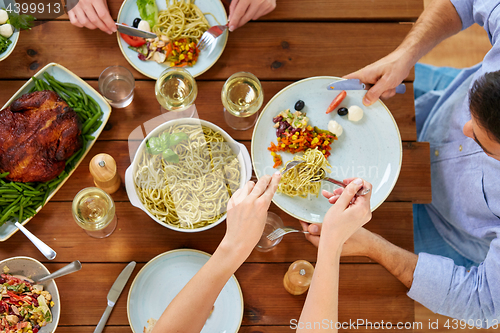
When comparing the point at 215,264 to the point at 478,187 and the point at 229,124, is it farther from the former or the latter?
the point at 478,187

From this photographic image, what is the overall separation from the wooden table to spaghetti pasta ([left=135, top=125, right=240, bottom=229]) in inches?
5.6

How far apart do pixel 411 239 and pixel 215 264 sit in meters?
1.08

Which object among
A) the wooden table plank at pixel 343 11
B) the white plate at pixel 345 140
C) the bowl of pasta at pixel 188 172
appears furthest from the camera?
the wooden table plank at pixel 343 11

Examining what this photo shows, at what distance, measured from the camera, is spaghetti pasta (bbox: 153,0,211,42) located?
5.81 ft

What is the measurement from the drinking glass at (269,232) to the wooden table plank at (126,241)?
0.03 meters

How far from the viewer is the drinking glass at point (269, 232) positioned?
1.73 meters

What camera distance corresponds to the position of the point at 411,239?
184cm

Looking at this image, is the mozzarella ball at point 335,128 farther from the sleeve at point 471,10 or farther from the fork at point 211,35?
the sleeve at point 471,10

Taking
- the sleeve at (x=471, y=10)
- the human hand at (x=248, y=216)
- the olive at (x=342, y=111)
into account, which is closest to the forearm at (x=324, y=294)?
the human hand at (x=248, y=216)

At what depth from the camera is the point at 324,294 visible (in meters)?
1.29

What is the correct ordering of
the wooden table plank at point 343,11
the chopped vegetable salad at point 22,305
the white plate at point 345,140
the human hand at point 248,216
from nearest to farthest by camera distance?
the human hand at point 248,216, the chopped vegetable salad at point 22,305, the white plate at point 345,140, the wooden table plank at point 343,11

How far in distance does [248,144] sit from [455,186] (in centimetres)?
118

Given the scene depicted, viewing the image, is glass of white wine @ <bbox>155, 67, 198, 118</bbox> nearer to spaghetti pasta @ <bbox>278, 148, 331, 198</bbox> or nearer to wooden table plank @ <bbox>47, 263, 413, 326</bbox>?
spaghetti pasta @ <bbox>278, 148, 331, 198</bbox>

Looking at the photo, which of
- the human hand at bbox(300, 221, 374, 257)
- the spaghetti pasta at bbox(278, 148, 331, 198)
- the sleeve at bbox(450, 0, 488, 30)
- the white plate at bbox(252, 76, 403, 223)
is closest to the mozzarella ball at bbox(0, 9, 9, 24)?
the white plate at bbox(252, 76, 403, 223)
